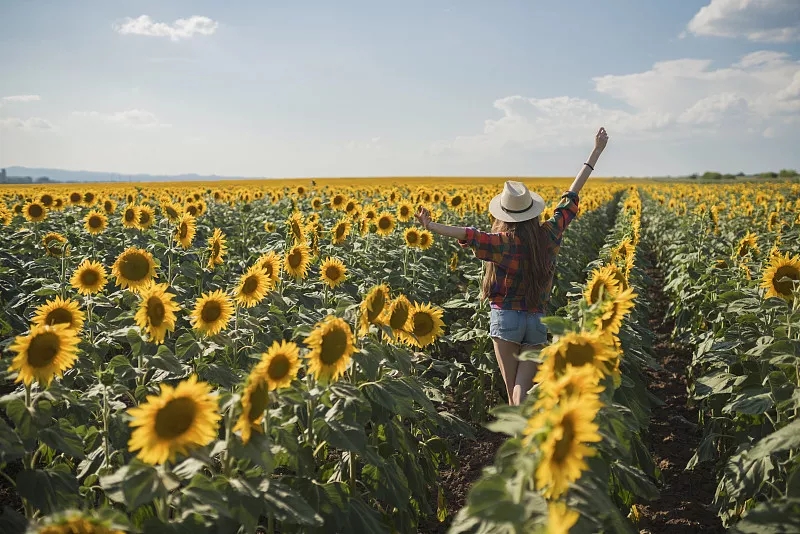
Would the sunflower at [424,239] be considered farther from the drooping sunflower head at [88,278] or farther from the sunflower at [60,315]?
the sunflower at [60,315]

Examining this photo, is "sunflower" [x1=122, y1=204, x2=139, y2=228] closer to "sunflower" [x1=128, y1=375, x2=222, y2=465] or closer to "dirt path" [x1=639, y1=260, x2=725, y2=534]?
"sunflower" [x1=128, y1=375, x2=222, y2=465]

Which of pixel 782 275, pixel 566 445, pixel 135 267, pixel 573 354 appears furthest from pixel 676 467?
pixel 135 267

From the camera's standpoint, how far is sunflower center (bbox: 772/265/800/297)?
4.54 meters

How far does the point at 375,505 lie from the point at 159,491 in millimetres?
1824

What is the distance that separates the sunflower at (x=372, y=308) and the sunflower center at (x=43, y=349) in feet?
4.92

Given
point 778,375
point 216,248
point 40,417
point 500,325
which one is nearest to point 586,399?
point 778,375

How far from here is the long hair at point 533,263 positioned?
455cm

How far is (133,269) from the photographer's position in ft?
15.5

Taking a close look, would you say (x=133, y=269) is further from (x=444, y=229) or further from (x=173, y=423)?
(x=173, y=423)

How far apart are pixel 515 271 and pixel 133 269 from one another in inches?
119

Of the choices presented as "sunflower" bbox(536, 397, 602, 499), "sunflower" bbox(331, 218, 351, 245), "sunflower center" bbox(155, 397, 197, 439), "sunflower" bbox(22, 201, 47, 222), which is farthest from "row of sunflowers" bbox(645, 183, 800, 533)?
"sunflower" bbox(22, 201, 47, 222)

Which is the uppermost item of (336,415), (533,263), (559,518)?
(533,263)

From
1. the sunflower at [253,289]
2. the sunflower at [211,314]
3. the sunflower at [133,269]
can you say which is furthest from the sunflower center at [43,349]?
the sunflower at [133,269]

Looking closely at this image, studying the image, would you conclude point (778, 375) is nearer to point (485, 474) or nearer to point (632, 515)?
point (632, 515)
